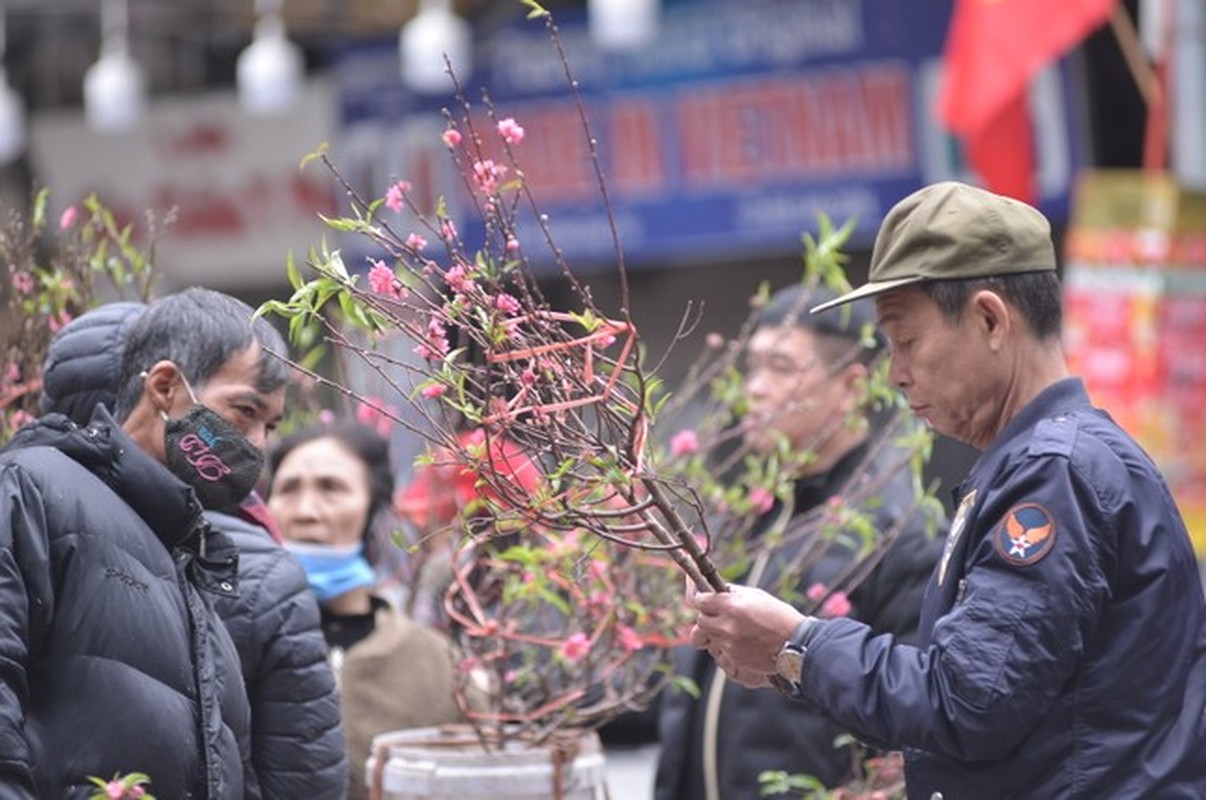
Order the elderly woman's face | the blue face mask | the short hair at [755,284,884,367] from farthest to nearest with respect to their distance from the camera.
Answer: the elderly woman's face
the blue face mask
the short hair at [755,284,884,367]

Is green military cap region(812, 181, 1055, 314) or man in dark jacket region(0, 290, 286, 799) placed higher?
green military cap region(812, 181, 1055, 314)

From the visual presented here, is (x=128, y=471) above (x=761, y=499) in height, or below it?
above

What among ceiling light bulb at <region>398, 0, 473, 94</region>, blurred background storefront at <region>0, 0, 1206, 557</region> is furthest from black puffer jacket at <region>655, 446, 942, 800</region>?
ceiling light bulb at <region>398, 0, 473, 94</region>

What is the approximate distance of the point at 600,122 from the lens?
40.0 ft

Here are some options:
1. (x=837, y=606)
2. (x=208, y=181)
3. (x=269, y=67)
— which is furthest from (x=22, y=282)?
(x=208, y=181)

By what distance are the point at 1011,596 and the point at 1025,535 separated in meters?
0.08

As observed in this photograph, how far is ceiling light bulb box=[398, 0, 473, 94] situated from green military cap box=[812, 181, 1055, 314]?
284 inches

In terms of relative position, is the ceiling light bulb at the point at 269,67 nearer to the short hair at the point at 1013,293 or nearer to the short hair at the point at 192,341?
the short hair at the point at 192,341

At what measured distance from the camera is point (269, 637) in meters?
3.86

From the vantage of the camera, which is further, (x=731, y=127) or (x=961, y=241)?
(x=731, y=127)

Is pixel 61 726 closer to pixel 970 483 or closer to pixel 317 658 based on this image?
pixel 317 658

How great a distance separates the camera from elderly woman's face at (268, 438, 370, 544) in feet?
17.0

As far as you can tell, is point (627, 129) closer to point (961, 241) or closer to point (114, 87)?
point (114, 87)

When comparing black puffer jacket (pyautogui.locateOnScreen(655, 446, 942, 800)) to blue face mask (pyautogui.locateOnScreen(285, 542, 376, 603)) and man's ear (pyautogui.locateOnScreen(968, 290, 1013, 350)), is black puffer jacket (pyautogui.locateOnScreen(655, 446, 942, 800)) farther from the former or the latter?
man's ear (pyautogui.locateOnScreen(968, 290, 1013, 350))
